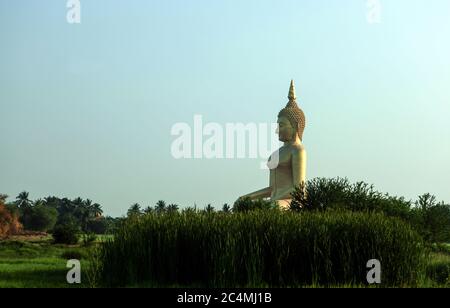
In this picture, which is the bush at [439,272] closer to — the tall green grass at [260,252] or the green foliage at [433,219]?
the tall green grass at [260,252]

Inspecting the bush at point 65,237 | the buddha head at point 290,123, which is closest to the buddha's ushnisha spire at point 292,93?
the buddha head at point 290,123

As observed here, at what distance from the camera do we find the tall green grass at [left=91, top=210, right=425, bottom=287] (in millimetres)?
15438

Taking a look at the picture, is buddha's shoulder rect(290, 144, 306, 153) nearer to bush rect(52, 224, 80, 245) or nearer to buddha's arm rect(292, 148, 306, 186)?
buddha's arm rect(292, 148, 306, 186)

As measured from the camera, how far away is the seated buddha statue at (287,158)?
3306 centimetres

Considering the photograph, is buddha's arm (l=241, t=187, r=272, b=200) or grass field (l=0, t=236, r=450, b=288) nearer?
grass field (l=0, t=236, r=450, b=288)

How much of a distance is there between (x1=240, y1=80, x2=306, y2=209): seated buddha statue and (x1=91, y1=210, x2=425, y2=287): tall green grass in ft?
53.6

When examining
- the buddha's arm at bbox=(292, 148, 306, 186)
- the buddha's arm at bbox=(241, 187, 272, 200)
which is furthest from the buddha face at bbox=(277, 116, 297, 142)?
the buddha's arm at bbox=(241, 187, 272, 200)

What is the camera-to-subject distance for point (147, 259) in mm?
15930

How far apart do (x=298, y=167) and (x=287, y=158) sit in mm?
715

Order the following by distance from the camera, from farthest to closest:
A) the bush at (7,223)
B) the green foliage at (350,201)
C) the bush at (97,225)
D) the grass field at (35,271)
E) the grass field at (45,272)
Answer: the bush at (97,225), the bush at (7,223), the green foliage at (350,201), the grass field at (45,272), the grass field at (35,271)

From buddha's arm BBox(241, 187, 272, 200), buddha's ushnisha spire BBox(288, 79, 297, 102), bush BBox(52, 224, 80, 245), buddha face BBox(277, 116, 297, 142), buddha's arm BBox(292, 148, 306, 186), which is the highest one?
buddha's ushnisha spire BBox(288, 79, 297, 102)
